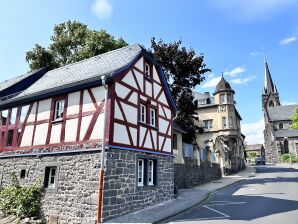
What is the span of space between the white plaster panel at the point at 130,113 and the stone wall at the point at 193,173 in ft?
22.2

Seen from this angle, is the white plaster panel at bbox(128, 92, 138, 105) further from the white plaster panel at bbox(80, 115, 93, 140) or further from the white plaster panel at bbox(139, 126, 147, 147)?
the white plaster panel at bbox(80, 115, 93, 140)

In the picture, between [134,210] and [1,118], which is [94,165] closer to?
[134,210]

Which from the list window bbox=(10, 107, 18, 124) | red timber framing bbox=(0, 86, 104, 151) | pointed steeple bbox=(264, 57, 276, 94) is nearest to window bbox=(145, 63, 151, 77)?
red timber framing bbox=(0, 86, 104, 151)

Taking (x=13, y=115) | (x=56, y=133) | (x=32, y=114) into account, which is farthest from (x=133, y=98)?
(x=13, y=115)

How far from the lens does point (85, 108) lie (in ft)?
40.5

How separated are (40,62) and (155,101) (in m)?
18.2

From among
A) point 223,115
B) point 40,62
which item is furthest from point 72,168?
point 223,115

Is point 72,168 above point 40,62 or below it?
below

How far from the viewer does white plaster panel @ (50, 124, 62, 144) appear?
505 inches

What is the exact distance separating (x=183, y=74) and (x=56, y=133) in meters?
16.6

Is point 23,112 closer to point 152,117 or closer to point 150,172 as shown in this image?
point 152,117

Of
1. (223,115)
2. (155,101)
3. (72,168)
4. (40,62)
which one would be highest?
(40,62)

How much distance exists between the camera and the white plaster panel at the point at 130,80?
13.0 meters

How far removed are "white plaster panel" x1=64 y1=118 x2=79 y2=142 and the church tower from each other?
76.7 meters
